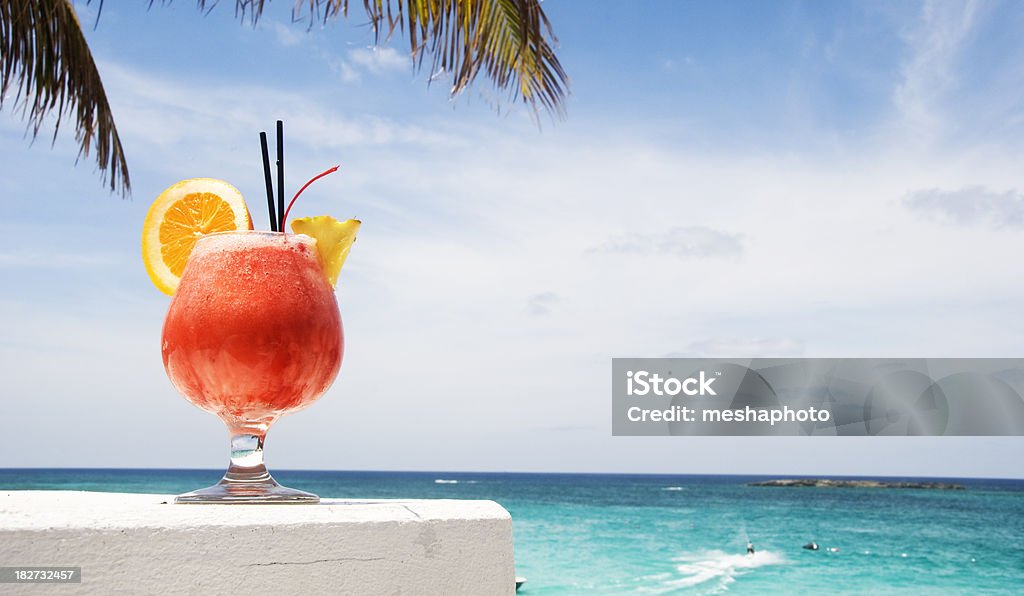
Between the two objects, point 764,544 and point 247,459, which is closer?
point 247,459

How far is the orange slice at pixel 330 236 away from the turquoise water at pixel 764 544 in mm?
18248

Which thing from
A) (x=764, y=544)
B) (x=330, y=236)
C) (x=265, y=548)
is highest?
(x=330, y=236)

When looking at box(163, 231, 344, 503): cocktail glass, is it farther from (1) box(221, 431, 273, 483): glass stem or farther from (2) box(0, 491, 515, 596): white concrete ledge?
(2) box(0, 491, 515, 596): white concrete ledge

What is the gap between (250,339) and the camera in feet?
3.46

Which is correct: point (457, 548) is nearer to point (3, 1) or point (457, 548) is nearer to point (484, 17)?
point (484, 17)

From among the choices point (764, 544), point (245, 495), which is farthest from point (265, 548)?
point (764, 544)

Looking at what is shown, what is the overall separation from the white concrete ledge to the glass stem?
102 mm

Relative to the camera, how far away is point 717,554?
88.2 feet

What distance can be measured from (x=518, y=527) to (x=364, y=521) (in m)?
33.1

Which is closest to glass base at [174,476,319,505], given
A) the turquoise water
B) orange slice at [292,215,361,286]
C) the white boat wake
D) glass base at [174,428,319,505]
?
glass base at [174,428,319,505]

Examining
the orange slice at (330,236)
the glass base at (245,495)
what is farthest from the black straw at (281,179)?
the glass base at (245,495)

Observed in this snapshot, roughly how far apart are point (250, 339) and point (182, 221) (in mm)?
311

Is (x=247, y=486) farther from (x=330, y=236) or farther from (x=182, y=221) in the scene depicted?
(x=182, y=221)

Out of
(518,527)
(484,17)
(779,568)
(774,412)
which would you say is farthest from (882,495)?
(484,17)
